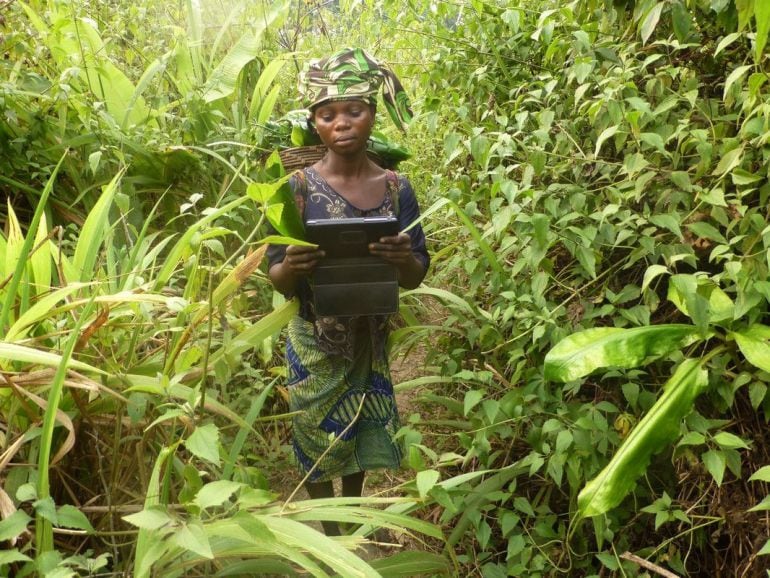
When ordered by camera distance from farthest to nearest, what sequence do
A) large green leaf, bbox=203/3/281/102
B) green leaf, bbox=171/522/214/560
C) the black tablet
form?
1. large green leaf, bbox=203/3/281/102
2. the black tablet
3. green leaf, bbox=171/522/214/560

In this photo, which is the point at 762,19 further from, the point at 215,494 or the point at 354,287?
the point at 215,494

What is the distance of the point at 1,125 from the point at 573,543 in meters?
2.38

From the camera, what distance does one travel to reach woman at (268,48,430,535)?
1804mm

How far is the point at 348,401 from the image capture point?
6.45 feet

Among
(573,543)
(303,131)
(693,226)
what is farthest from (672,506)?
(303,131)

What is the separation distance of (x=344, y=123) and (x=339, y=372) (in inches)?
25.8

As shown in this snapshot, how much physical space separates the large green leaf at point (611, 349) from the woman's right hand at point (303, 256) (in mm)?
595

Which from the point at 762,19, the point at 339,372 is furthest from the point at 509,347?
the point at 762,19

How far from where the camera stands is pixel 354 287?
1.78m

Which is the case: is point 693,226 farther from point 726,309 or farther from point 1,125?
point 1,125

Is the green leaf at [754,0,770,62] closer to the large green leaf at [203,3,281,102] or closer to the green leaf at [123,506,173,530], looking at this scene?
the green leaf at [123,506,173,530]

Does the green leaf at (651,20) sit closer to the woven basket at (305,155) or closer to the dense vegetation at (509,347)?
the dense vegetation at (509,347)

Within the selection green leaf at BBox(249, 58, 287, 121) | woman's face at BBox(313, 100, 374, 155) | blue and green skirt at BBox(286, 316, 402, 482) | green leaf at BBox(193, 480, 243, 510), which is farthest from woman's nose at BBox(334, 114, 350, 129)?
green leaf at BBox(249, 58, 287, 121)

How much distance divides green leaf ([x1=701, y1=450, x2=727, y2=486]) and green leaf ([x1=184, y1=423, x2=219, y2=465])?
1.01 meters
